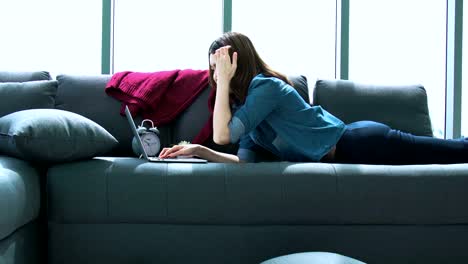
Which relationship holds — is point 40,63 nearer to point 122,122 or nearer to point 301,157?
point 122,122

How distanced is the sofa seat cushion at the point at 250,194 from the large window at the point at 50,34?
2.13 metres

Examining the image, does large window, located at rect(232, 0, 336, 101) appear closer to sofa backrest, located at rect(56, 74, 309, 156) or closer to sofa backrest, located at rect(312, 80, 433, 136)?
sofa backrest, located at rect(312, 80, 433, 136)

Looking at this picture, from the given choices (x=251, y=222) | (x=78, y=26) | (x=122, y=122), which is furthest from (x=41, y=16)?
(x=251, y=222)

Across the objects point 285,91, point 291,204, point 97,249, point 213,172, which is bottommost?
point 97,249

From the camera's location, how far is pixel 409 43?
4.09m

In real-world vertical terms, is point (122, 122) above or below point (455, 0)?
below

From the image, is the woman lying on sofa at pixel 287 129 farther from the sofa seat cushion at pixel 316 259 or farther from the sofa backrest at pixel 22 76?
the sofa backrest at pixel 22 76

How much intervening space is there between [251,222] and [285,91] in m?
0.60

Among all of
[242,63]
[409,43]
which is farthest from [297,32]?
[242,63]

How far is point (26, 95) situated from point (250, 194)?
4.59 ft

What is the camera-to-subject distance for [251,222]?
1737 mm

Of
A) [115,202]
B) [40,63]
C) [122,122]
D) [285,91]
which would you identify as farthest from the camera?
[40,63]

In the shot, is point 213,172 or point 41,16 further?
point 41,16

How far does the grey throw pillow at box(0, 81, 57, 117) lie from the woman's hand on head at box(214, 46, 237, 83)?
0.98m
